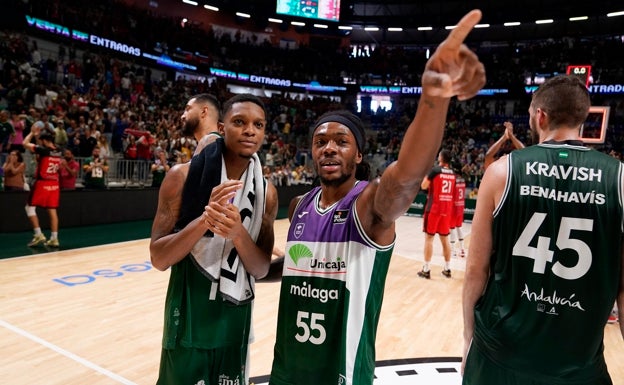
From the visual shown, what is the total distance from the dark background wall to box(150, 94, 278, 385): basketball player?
306 inches

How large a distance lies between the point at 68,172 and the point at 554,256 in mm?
9401

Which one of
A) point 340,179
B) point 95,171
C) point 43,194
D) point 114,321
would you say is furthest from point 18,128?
point 340,179

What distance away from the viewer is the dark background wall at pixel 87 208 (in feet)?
27.1

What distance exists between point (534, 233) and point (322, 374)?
1023 mm

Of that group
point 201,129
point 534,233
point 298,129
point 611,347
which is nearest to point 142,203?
point 201,129

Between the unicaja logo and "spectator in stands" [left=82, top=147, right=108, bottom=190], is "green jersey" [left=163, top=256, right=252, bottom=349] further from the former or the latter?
"spectator in stands" [left=82, top=147, right=108, bottom=190]

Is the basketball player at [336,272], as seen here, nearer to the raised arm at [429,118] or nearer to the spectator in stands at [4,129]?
the raised arm at [429,118]

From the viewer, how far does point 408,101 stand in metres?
30.8

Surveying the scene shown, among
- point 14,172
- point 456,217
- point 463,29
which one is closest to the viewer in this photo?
point 463,29

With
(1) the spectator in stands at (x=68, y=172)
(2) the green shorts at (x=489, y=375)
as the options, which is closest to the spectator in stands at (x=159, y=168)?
(1) the spectator in stands at (x=68, y=172)

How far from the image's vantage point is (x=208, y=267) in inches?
75.0

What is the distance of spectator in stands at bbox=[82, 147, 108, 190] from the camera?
9.66 meters

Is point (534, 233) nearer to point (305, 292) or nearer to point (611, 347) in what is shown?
point (305, 292)

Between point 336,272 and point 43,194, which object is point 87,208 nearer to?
point 43,194
